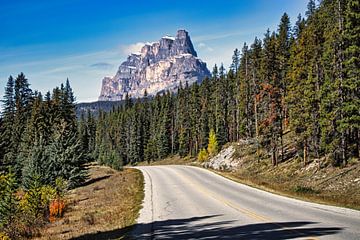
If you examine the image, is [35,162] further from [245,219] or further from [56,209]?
[245,219]

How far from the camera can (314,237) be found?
10.2 m

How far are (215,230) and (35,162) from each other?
83.2ft

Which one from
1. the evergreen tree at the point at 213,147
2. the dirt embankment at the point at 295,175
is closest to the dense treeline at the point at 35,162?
the dirt embankment at the point at 295,175

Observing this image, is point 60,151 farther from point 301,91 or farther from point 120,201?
point 301,91

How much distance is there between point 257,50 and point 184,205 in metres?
47.4

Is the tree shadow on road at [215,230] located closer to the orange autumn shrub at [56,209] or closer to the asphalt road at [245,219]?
the asphalt road at [245,219]

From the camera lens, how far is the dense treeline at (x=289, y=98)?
30219 millimetres

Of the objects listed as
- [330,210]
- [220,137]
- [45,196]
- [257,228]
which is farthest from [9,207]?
[220,137]

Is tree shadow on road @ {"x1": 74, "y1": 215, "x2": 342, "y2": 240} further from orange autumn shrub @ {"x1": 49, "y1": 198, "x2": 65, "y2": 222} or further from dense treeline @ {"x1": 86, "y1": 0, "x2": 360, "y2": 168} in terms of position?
dense treeline @ {"x1": 86, "y1": 0, "x2": 360, "y2": 168}

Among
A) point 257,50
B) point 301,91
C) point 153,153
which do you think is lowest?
point 153,153

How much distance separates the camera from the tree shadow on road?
36.1 ft

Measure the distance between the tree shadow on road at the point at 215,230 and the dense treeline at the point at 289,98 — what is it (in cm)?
1830

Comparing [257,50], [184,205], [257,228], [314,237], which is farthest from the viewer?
[257,50]

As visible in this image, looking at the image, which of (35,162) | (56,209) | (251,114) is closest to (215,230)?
(56,209)
